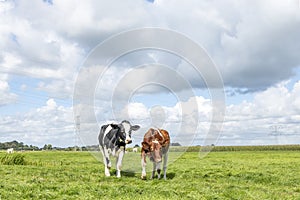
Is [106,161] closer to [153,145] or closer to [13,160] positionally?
[153,145]

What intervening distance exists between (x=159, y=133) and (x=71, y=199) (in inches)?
285

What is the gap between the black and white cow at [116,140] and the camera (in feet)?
53.1

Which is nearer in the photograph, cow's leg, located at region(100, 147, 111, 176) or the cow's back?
cow's leg, located at region(100, 147, 111, 176)

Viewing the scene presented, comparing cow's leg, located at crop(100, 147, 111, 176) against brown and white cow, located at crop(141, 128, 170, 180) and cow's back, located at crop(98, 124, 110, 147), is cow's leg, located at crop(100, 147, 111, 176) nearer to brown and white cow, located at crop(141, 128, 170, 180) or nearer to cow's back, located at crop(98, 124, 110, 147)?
cow's back, located at crop(98, 124, 110, 147)

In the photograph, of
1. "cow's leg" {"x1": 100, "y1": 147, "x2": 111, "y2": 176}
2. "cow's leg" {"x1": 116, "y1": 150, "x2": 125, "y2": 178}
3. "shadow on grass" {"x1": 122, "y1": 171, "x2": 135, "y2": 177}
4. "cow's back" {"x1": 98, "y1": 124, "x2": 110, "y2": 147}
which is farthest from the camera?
"cow's back" {"x1": 98, "y1": 124, "x2": 110, "y2": 147}

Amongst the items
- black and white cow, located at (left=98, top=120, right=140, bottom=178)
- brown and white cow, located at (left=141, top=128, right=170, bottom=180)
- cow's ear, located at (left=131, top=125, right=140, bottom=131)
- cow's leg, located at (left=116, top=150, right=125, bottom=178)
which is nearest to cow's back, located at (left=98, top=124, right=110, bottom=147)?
black and white cow, located at (left=98, top=120, right=140, bottom=178)

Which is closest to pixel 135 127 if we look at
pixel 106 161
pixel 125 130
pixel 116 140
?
pixel 125 130

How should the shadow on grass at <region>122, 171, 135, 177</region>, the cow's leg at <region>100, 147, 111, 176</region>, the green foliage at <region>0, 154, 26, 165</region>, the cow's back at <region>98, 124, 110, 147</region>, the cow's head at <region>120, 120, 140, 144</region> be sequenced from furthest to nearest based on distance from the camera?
the green foliage at <region>0, 154, 26, 165</region>
the cow's back at <region>98, 124, 110, 147</region>
the shadow on grass at <region>122, 171, 135, 177</region>
the cow's leg at <region>100, 147, 111, 176</region>
the cow's head at <region>120, 120, 140, 144</region>

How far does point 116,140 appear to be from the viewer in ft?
54.0

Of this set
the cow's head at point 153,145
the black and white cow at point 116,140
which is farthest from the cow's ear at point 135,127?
the cow's head at point 153,145

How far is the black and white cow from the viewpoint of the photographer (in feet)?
53.1

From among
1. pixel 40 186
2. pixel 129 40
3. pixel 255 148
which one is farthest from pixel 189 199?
pixel 255 148

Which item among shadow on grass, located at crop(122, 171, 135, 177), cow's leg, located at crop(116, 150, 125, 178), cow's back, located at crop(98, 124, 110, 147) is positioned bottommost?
shadow on grass, located at crop(122, 171, 135, 177)

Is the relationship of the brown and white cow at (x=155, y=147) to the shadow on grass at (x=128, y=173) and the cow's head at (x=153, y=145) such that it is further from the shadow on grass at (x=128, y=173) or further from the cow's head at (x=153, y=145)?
the shadow on grass at (x=128, y=173)
